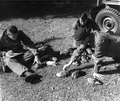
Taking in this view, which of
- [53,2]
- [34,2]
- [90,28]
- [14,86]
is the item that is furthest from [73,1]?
[14,86]

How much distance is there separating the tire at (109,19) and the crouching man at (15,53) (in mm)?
2678

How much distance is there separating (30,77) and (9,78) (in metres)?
0.57

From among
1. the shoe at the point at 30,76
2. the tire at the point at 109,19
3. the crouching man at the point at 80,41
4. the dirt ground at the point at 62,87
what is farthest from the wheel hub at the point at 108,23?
the shoe at the point at 30,76

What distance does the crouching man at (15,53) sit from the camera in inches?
174

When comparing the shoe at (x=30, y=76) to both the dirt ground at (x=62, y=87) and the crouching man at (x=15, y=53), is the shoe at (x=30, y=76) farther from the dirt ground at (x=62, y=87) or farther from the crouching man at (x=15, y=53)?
the dirt ground at (x=62, y=87)

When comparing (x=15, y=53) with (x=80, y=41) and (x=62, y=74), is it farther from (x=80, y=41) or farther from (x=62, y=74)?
(x=80, y=41)

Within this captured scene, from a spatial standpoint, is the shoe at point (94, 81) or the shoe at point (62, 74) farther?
the shoe at point (62, 74)

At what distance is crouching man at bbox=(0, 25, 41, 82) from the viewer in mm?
4410

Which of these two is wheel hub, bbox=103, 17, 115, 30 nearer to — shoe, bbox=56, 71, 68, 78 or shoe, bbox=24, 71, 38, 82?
shoe, bbox=56, 71, 68, 78

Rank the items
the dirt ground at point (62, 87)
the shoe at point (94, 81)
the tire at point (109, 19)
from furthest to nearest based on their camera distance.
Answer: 1. the tire at point (109, 19)
2. the shoe at point (94, 81)
3. the dirt ground at point (62, 87)

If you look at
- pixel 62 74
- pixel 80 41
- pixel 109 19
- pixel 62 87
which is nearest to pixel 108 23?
pixel 109 19

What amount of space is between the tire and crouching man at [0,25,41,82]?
268 centimetres

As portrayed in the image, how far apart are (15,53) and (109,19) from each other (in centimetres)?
323

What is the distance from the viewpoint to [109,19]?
6.21 m
